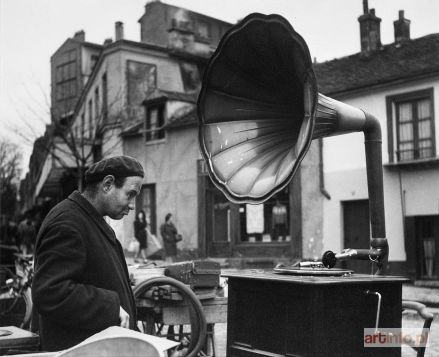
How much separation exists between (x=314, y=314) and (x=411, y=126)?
14524 millimetres

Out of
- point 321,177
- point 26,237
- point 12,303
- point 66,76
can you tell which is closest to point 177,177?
point 26,237

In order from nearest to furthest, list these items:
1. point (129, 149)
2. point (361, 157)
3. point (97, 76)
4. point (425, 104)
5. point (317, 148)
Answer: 1. point (425, 104)
2. point (361, 157)
3. point (317, 148)
4. point (129, 149)
5. point (97, 76)

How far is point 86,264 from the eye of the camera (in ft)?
9.87

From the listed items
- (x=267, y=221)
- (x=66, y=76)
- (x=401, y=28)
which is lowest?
(x=267, y=221)

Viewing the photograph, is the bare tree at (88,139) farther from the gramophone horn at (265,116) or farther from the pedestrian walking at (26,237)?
the gramophone horn at (265,116)

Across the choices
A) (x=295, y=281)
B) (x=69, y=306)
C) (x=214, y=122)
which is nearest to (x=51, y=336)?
(x=69, y=306)

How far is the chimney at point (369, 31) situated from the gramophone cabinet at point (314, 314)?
17290 millimetres

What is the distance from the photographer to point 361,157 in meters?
18.1

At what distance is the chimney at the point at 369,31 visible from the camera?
2020cm

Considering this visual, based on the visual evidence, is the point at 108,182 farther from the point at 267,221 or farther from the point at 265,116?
the point at 267,221

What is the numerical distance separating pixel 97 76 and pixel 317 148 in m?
13.8

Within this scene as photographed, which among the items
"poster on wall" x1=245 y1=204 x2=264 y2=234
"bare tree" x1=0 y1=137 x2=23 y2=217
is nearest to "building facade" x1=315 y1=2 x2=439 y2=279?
"poster on wall" x1=245 y1=204 x2=264 y2=234

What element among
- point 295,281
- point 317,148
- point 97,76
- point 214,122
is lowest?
point 295,281

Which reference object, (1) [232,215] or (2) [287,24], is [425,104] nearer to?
(1) [232,215]
